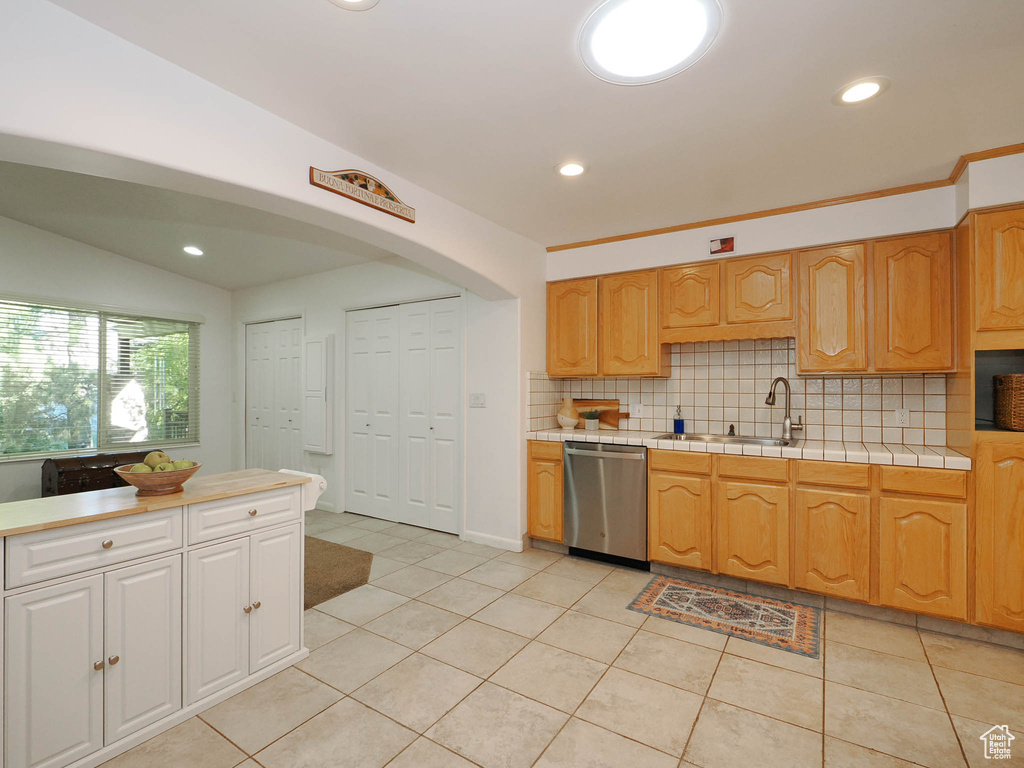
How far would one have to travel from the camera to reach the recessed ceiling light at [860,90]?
6.36 ft

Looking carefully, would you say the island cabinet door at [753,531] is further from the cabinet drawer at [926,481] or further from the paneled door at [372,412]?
the paneled door at [372,412]

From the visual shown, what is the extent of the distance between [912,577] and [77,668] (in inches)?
148

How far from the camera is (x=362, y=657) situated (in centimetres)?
241

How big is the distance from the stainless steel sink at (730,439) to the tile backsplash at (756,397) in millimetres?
60

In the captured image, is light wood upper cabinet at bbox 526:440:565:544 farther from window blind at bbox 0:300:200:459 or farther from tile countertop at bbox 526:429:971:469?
window blind at bbox 0:300:200:459

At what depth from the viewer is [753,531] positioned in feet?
10.2

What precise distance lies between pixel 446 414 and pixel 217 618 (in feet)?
8.32

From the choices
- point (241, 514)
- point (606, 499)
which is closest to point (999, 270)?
point (606, 499)

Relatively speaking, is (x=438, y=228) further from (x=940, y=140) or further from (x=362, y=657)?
(x=940, y=140)

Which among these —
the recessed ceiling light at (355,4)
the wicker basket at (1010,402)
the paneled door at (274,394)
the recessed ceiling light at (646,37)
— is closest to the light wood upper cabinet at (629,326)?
the wicker basket at (1010,402)

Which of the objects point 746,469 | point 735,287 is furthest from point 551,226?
point 746,469

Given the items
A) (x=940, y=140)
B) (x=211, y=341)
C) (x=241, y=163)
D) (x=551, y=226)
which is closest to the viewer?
(x=241, y=163)

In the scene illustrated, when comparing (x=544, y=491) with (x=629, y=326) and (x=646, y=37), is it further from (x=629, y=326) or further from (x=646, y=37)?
(x=646, y=37)

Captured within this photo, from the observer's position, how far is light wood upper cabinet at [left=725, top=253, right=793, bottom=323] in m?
3.25
